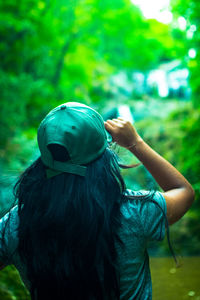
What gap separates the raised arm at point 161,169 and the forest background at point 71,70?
1.56 meters

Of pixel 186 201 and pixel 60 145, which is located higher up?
pixel 60 145

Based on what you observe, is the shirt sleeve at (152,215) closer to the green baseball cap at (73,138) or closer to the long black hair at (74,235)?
the long black hair at (74,235)

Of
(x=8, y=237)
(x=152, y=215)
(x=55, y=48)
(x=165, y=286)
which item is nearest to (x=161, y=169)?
(x=152, y=215)

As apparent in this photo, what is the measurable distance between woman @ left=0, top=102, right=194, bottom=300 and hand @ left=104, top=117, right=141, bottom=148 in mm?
114

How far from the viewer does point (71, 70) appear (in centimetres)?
1958

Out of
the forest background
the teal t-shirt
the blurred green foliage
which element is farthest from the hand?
the blurred green foliage

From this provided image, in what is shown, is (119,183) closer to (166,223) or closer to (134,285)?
(166,223)

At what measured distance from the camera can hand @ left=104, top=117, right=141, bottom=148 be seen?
57.9 inches

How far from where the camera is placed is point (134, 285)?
134cm

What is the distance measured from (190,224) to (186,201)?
837cm

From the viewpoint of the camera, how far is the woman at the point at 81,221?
1.29 meters

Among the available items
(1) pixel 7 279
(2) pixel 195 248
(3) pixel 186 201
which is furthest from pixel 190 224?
(3) pixel 186 201

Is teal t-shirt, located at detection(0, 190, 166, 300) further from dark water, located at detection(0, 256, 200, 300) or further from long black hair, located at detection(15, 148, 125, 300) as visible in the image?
dark water, located at detection(0, 256, 200, 300)

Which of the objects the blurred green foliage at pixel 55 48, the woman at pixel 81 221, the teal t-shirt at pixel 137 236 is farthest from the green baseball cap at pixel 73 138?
the blurred green foliage at pixel 55 48
